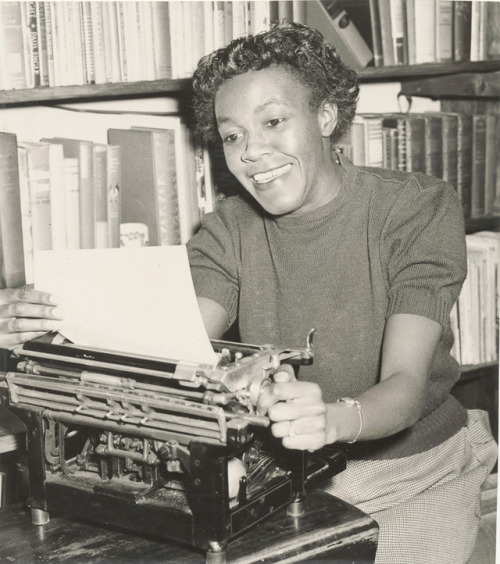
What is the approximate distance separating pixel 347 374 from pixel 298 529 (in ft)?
1.69

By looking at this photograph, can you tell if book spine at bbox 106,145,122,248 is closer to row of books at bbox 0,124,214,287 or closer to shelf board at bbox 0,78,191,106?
row of books at bbox 0,124,214,287

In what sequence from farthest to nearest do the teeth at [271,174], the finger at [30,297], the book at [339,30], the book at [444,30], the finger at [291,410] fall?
the book at [444,30] → the book at [339,30] → the teeth at [271,174] → the finger at [30,297] → the finger at [291,410]

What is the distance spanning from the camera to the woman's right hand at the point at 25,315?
1377 mm

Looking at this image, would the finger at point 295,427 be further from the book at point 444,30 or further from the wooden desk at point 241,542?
the book at point 444,30

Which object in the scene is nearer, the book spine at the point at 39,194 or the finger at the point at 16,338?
the finger at the point at 16,338

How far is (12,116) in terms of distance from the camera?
7.32 ft

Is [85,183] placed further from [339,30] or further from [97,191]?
[339,30]

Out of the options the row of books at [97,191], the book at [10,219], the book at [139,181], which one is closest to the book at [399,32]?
the row of books at [97,191]

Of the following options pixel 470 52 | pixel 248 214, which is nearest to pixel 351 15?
pixel 470 52

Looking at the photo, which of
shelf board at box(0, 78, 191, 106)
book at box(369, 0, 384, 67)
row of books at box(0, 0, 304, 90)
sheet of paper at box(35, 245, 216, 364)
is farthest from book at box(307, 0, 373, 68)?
sheet of paper at box(35, 245, 216, 364)

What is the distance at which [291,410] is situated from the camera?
3.82 ft

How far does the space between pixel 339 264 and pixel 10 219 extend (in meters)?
0.74

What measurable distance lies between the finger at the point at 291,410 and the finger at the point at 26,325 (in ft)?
1.35

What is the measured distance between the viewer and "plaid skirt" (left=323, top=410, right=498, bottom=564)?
1659 mm
